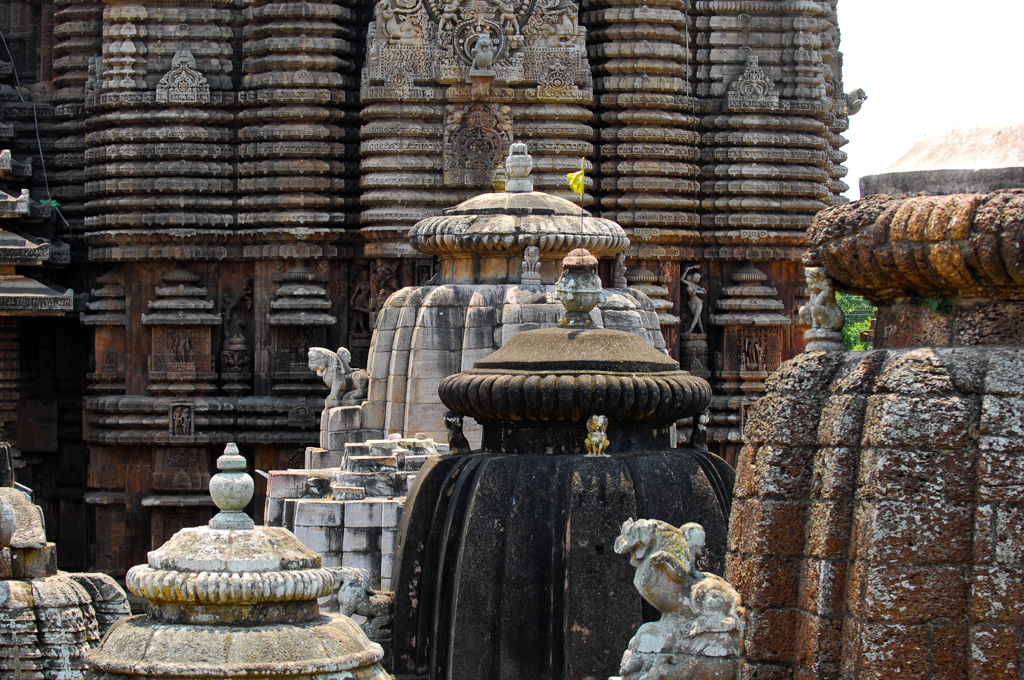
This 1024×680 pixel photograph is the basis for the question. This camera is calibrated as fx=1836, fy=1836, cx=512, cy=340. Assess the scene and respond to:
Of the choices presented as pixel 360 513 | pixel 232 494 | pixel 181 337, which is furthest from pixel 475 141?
pixel 232 494

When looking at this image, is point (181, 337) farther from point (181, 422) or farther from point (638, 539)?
point (638, 539)

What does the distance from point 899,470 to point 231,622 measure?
3363mm

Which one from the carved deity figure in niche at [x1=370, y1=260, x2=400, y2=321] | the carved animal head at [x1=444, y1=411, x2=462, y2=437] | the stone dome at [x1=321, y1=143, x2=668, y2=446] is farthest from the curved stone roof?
the carved deity figure in niche at [x1=370, y1=260, x2=400, y2=321]

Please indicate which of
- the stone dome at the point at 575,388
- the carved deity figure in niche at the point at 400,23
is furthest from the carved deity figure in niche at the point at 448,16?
the stone dome at the point at 575,388

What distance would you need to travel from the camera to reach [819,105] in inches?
1185

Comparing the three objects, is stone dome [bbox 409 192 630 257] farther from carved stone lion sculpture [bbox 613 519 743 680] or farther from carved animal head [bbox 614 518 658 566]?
carved animal head [bbox 614 518 658 566]

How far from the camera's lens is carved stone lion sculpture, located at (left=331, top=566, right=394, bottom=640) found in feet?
41.1

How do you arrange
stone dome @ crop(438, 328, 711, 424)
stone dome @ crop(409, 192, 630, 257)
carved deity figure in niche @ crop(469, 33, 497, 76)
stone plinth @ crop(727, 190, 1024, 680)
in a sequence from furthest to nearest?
carved deity figure in niche @ crop(469, 33, 497, 76), stone dome @ crop(409, 192, 630, 257), stone dome @ crop(438, 328, 711, 424), stone plinth @ crop(727, 190, 1024, 680)

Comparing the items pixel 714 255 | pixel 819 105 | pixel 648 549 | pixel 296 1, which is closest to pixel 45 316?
pixel 296 1

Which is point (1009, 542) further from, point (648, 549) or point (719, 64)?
point (719, 64)

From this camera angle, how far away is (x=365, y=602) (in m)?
12.7

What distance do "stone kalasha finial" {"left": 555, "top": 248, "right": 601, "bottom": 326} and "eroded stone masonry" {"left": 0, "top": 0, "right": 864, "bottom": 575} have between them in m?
14.3

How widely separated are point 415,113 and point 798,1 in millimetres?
6850

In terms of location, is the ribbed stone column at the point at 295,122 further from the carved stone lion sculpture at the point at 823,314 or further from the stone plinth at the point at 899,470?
the stone plinth at the point at 899,470
